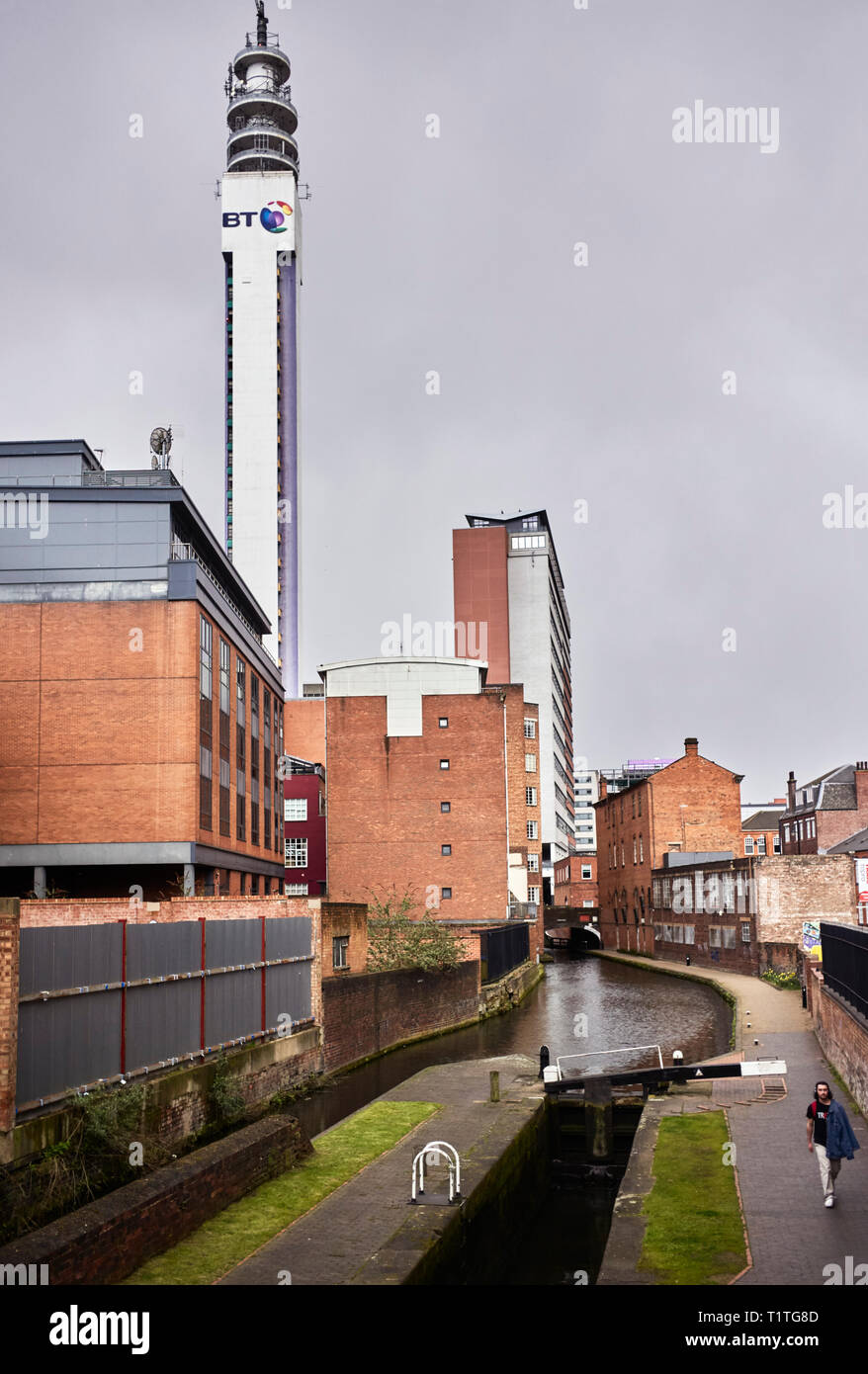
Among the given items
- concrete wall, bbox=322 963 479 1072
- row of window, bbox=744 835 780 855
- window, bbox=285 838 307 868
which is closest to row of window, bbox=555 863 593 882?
row of window, bbox=744 835 780 855

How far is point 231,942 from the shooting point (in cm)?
2109

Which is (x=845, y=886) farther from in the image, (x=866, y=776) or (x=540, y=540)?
(x=540, y=540)

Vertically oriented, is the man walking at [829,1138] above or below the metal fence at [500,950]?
above

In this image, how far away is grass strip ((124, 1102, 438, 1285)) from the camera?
449 inches

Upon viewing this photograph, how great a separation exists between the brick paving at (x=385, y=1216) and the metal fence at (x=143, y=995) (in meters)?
3.34

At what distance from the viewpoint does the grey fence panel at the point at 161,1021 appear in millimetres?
16641

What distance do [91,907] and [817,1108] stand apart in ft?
52.2

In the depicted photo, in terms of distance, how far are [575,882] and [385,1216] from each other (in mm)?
120863

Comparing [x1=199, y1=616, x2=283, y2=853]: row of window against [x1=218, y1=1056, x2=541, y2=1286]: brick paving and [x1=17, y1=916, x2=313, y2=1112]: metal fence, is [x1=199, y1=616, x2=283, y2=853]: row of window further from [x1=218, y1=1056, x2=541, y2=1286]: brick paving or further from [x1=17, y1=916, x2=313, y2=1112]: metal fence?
[x1=218, y1=1056, x2=541, y2=1286]: brick paving

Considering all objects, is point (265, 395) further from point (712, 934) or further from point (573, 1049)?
point (573, 1049)

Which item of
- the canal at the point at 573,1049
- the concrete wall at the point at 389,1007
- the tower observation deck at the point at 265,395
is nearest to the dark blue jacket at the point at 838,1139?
the canal at the point at 573,1049

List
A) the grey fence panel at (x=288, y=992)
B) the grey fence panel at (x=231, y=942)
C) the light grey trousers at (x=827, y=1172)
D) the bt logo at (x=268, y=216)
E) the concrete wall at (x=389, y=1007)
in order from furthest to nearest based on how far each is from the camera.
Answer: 1. the bt logo at (x=268, y=216)
2. the concrete wall at (x=389, y=1007)
3. the grey fence panel at (x=288, y=992)
4. the grey fence panel at (x=231, y=942)
5. the light grey trousers at (x=827, y=1172)

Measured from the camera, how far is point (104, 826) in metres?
41.3

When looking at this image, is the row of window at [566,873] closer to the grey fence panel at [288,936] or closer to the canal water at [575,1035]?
the canal water at [575,1035]
